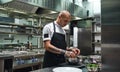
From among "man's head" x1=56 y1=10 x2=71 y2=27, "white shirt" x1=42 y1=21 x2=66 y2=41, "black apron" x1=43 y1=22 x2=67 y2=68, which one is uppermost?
"man's head" x1=56 y1=10 x2=71 y2=27

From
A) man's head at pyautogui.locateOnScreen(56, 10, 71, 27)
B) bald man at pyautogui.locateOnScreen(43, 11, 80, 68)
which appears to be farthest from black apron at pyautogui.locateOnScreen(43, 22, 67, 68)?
man's head at pyautogui.locateOnScreen(56, 10, 71, 27)

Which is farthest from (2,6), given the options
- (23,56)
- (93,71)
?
(93,71)

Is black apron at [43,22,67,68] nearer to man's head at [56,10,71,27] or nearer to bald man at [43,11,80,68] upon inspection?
bald man at [43,11,80,68]

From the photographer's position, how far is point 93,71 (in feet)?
4.49

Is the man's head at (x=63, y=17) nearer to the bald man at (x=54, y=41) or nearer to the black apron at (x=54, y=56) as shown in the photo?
the bald man at (x=54, y=41)

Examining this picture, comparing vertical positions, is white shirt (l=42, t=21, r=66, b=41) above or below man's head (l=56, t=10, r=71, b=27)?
below

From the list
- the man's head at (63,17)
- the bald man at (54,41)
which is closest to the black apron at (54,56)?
the bald man at (54,41)

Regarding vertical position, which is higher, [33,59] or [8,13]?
[8,13]

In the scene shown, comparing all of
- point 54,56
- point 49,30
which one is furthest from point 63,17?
point 54,56

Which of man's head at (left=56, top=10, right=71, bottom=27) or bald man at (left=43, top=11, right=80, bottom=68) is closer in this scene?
bald man at (left=43, top=11, right=80, bottom=68)

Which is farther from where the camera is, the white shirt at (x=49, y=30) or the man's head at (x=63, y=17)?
the man's head at (x=63, y=17)

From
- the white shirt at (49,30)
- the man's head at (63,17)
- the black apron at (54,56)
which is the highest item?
the man's head at (63,17)

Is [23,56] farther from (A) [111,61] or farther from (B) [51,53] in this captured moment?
(A) [111,61]

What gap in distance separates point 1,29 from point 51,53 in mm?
2500
